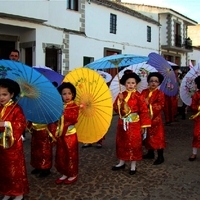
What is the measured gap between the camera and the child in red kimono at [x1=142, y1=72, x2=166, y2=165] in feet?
16.3

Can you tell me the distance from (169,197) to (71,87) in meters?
1.76

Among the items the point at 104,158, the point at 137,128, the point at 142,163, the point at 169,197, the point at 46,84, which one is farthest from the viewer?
the point at 104,158

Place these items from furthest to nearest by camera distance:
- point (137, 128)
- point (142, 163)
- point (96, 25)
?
point (96, 25), point (142, 163), point (137, 128)

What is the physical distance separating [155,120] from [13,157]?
2.52m

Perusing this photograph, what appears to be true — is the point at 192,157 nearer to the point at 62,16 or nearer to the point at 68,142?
the point at 68,142

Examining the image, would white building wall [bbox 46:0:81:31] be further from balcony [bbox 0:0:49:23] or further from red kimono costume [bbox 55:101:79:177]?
red kimono costume [bbox 55:101:79:177]

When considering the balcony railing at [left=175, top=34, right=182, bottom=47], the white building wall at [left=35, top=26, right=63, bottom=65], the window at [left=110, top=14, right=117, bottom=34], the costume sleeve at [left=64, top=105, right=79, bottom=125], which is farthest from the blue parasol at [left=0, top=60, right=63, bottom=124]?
the balcony railing at [left=175, top=34, right=182, bottom=47]

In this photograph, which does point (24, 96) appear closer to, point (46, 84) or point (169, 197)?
point (46, 84)

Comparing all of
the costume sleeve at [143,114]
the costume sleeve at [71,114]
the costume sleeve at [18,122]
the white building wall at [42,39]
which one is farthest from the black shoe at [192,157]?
the white building wall at [42,39]

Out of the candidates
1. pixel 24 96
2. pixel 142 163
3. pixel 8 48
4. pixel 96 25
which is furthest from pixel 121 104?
pixel 96 25

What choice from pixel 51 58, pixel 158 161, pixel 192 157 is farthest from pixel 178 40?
pixel 158 161

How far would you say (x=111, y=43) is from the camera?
16797mm

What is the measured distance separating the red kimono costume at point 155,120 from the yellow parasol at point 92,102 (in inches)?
48.8

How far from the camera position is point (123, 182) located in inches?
164
